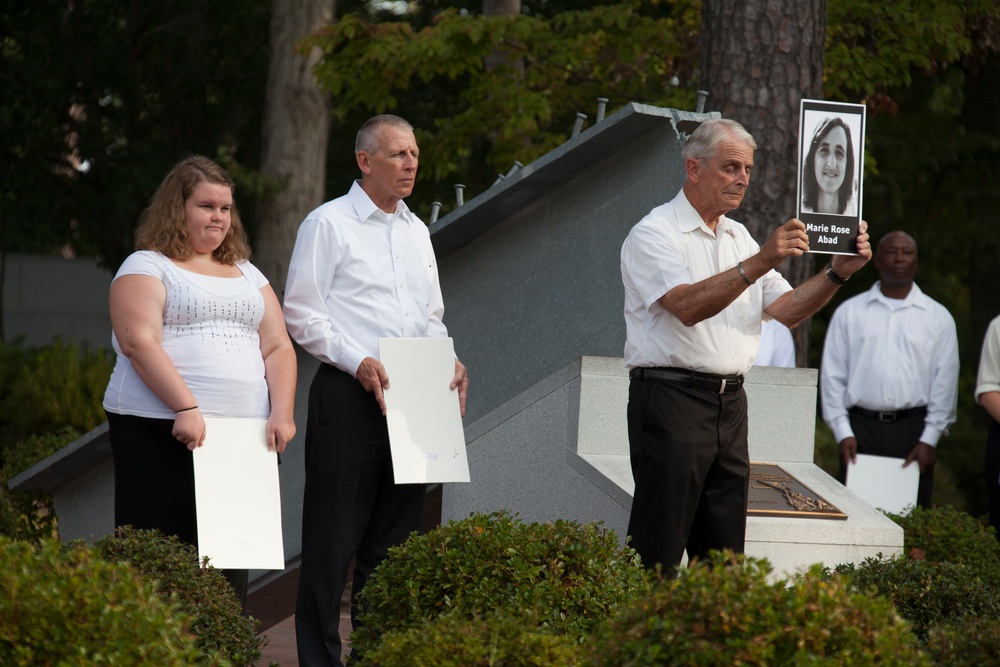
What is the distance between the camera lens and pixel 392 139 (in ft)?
15.8

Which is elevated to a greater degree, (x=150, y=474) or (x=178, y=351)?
(x=178, y=351)

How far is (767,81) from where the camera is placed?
A: 7574 mm

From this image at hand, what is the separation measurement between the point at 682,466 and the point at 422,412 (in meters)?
0.99

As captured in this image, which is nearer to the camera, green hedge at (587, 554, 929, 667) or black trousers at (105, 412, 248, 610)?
green hedge at (587, 554, 929, 667)

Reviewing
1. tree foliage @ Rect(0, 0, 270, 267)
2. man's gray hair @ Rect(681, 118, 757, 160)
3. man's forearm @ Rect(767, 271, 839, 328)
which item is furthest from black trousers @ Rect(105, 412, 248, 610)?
tree foliage @ Rect(0, 0, 270, 267)

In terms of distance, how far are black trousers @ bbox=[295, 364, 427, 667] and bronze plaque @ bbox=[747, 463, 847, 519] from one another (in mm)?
1629

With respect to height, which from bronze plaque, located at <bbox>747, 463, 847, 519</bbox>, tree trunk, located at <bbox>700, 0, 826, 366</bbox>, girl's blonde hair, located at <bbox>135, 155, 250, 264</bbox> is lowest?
bronze plaque, located at <bbox>747, 463, 847, 519</bbox>

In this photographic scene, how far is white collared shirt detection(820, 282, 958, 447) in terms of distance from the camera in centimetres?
765

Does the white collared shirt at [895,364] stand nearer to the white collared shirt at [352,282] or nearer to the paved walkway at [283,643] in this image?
the paved walkway at [283,643]

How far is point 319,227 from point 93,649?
85.1 inches

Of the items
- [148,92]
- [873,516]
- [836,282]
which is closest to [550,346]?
[873,516]

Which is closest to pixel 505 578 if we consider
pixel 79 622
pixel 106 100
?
pixel 79 622

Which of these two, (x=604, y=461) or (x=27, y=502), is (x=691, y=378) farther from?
(x=27, y=502)

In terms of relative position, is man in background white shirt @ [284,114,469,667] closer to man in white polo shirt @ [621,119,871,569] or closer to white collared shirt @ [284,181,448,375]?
white collared shirt @ [284,181,448,375]
